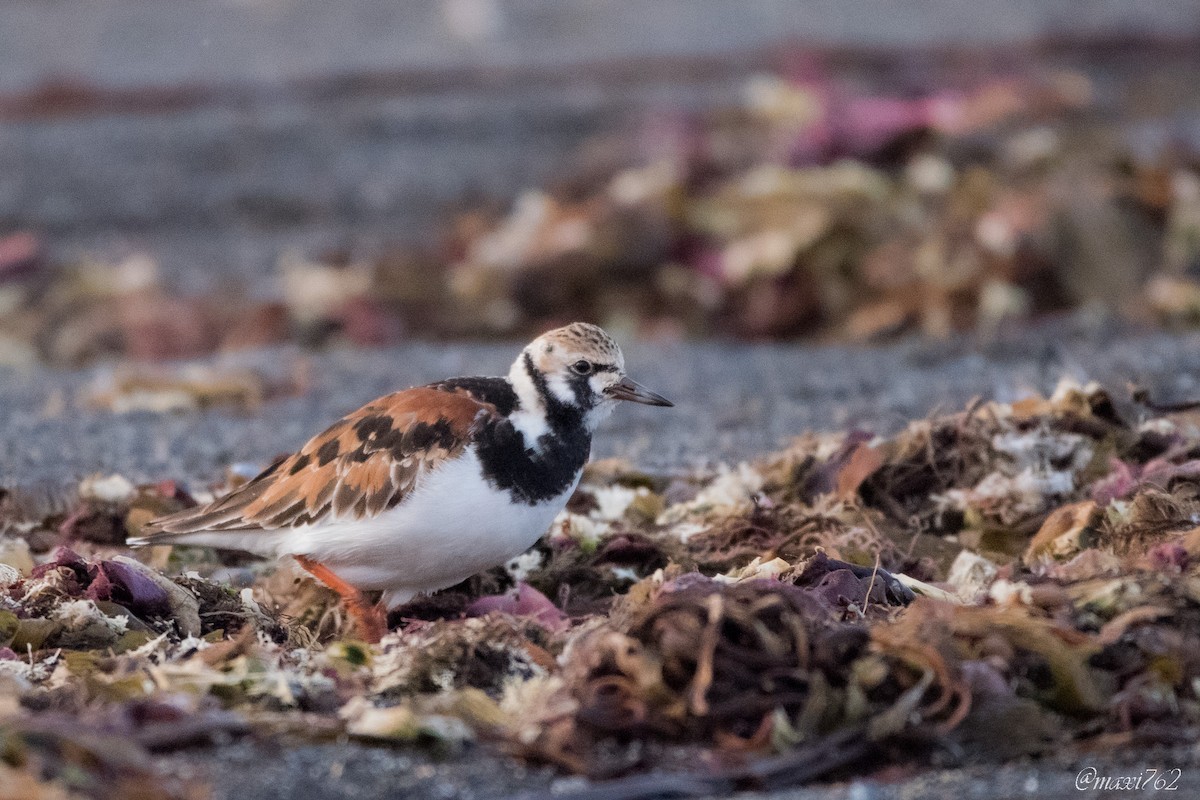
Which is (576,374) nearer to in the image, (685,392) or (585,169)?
(685,392)

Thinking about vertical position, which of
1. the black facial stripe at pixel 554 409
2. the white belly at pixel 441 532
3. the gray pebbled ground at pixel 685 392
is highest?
the black facial stripe at pixel 554 409

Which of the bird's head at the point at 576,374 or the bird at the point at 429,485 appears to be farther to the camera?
the bird's head at the point at 576,374

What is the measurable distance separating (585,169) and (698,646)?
673 centimetres

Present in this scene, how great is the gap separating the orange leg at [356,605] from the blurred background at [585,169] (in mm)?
3886

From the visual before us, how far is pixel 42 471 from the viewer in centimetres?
498

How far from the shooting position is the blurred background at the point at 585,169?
25.4ft

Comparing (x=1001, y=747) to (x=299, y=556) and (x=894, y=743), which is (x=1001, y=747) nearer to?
(x=894, y=743)

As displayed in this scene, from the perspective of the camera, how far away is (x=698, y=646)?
2943 millimetres

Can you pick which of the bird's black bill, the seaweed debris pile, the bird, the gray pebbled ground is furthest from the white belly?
the gray pebbled ground

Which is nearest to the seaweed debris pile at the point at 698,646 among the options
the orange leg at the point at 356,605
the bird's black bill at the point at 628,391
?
the orange leg at the point at 356,605

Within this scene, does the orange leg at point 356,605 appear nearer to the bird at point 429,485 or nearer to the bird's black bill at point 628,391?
the bird at point 429,485

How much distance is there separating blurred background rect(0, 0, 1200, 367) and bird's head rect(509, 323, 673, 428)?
11.7ft

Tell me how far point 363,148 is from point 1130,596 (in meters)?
8.07
